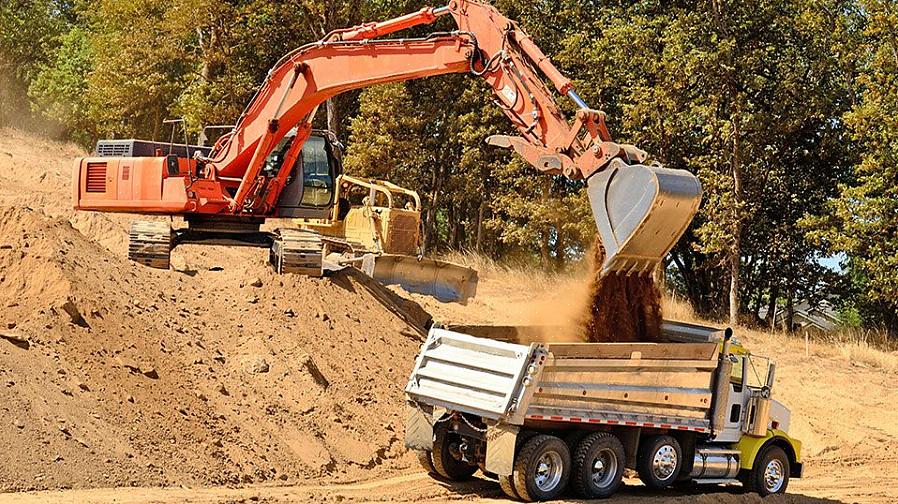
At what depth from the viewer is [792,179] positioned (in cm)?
3431

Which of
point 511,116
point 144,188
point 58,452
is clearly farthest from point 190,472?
point 144,188

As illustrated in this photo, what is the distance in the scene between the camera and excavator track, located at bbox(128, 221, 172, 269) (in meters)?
19.1

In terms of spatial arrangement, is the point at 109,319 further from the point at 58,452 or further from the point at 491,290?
the point at 491,290

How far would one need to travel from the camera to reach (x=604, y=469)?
13.2 metres

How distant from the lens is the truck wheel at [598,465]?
12.9m

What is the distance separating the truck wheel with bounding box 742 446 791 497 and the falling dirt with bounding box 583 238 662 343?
7.71ft

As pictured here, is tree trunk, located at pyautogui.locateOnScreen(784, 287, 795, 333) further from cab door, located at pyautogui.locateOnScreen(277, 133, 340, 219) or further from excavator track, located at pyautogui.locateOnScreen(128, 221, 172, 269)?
excavator track, located at pyautogui.locateOnScreen(128, 221, 172, 269)

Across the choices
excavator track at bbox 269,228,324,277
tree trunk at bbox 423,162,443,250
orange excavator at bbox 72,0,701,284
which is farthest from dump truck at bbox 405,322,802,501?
tree trunk at bbox 423,162,443,250

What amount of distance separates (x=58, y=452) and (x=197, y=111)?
27.8 metres

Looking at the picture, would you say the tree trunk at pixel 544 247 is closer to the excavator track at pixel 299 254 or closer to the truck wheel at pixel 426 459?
the excavator track at pixel 299 254

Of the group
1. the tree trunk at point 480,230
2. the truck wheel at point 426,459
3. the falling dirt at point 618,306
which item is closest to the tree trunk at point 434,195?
the tree trunk at point 480,230

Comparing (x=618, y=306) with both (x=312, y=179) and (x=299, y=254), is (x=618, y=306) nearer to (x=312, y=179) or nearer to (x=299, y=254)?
(x=299, y=254)

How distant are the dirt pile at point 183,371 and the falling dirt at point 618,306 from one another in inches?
129

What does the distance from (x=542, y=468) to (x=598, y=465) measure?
2.97ft
